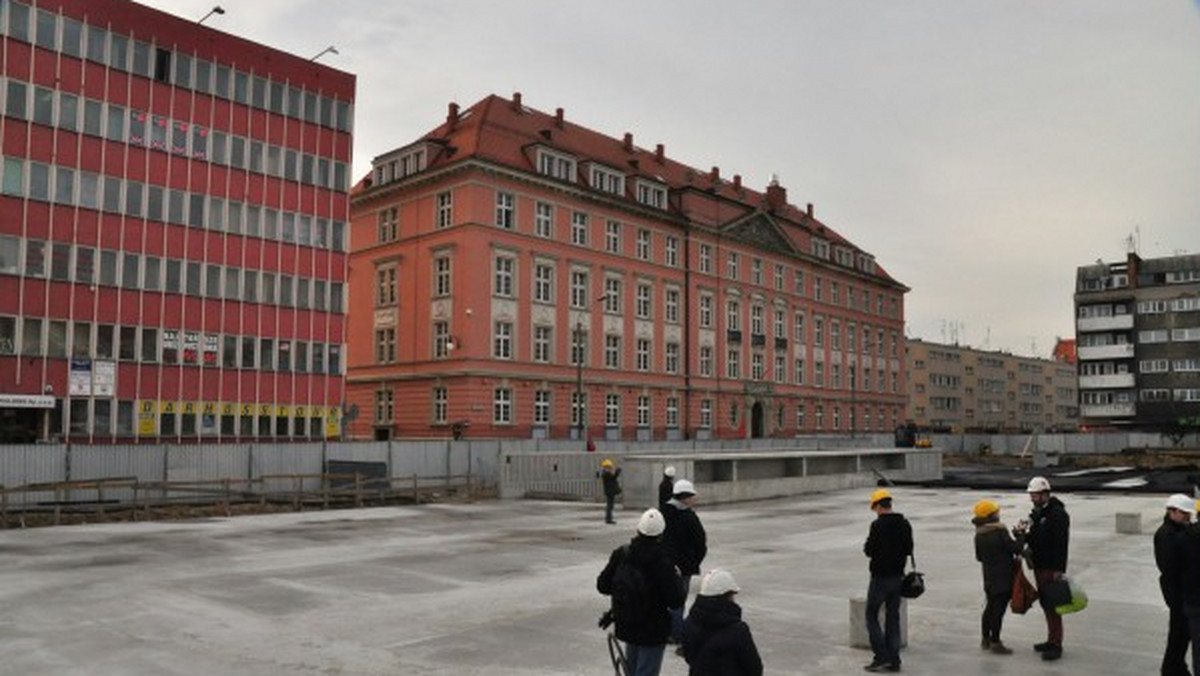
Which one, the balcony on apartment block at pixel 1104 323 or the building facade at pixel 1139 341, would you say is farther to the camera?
the balcony on apartment block at pixel 1104 323

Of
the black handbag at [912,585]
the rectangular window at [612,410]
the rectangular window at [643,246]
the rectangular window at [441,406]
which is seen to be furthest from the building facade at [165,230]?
the black handbag at [912,585]

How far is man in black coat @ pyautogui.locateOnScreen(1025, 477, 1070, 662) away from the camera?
34.2 feet

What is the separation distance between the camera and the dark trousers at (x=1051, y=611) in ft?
34.2

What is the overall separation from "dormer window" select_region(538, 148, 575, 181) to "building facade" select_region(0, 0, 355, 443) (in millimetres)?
11847

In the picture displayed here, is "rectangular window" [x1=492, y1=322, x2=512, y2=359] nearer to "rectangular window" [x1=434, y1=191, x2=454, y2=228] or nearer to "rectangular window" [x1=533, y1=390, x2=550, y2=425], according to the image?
"rectangular window" [x1=533, y1=390, x2=550, y2=425]

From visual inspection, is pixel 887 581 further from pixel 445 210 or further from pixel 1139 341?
pixel 1139 341

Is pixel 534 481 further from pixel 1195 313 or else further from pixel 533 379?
pixel 1195 313

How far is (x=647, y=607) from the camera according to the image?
7363 millimetres

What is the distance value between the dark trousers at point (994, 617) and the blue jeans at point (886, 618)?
1.31m

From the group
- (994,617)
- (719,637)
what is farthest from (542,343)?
(719,637)

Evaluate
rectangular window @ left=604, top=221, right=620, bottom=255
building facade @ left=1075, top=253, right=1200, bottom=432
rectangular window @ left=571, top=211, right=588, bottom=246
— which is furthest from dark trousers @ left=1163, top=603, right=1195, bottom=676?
building facade @ left=1075, top=253, right=1200, bottom=432

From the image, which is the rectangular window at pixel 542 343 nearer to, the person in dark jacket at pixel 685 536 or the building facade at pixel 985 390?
the person in dark jacket at pixel 685 536

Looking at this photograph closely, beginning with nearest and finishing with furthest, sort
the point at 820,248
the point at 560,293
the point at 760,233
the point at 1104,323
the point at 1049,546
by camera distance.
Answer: the point at 1049,546 < the point at 560,293 < the point at 760,233 < the point at 820,248 < the point at 1104,323

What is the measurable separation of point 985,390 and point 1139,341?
4338cm
